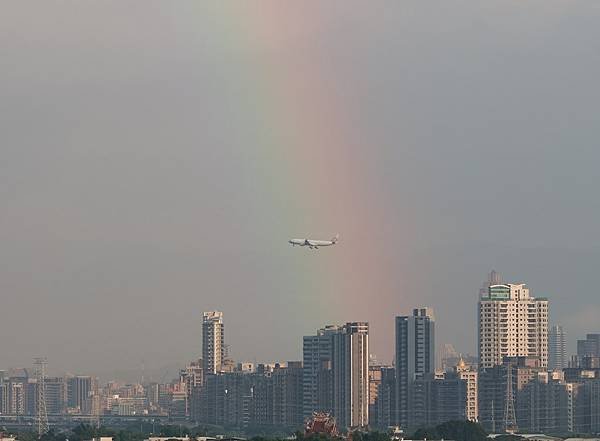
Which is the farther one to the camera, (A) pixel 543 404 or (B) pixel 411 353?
(B) pixel 411 353

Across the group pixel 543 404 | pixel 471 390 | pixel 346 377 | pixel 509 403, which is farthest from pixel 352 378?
pixel 543 404

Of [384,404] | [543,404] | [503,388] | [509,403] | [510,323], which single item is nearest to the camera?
[509,403]

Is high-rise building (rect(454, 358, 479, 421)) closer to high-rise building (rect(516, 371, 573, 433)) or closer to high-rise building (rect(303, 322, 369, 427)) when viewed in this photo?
high-rise building (rect(516, 371, 573, 433))

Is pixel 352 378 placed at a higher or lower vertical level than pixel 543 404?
higher

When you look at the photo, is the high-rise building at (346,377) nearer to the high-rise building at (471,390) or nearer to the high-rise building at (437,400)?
the high-rise building at (437,400)

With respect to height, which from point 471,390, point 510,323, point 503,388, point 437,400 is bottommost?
point 437,400

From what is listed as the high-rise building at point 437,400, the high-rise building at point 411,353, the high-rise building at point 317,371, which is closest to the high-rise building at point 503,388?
the high-rise building at point 437,400

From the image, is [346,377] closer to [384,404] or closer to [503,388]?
[384,404]
